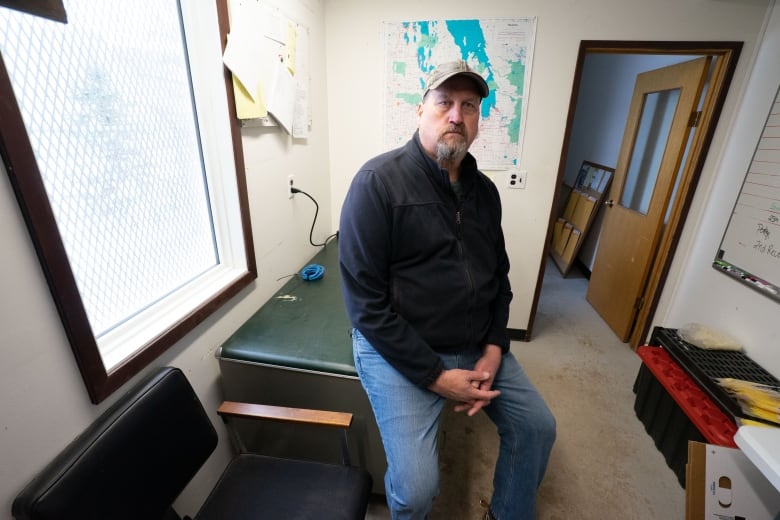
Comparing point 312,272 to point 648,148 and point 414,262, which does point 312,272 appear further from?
point 648,148

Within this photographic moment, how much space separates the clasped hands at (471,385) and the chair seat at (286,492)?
36 cm

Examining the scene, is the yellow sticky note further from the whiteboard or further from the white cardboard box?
the whiteboard

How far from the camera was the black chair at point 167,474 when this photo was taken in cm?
69

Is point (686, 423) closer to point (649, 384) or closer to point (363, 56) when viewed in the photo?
point (649, 384)

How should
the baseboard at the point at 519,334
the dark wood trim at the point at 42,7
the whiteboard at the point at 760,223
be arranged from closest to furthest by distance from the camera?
the dark wood trim at the point at 42,7 < the whiteboard at the point at 760,223 < the baseboard at the point at 519,334

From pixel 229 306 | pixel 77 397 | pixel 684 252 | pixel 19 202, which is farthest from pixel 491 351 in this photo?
pixel 684 252

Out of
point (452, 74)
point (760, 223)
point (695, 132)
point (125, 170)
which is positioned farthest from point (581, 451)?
point (125, 170)

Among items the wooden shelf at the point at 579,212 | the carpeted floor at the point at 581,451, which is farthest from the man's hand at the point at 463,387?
the wooden shelf at the point at 579,212

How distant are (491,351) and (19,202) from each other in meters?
1.29

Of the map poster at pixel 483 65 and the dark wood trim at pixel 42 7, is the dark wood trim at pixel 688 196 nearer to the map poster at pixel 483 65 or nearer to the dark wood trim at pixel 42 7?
the map poster at pixel 483 65

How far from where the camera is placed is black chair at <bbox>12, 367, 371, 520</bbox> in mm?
691

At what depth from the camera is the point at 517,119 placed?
2045 millimetres

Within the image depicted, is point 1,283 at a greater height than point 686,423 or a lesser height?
greater

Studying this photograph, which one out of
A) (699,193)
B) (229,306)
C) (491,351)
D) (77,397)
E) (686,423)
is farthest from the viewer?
(699,193)
